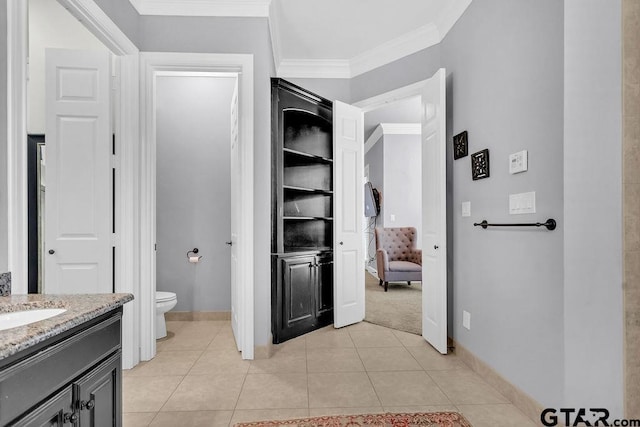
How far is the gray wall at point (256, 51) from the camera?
2.71 metres

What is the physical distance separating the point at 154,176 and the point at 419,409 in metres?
2.47

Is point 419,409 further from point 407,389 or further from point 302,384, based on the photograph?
point 302,384

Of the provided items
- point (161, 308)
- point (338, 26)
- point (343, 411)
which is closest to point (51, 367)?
point (343, 411)

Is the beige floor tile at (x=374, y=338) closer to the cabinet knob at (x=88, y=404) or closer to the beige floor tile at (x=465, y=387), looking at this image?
the beige floor tile at (x=465, y=387)

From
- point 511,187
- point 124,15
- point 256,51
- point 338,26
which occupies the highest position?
point 338,26

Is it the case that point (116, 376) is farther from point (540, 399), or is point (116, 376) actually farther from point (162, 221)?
point (162, 221)

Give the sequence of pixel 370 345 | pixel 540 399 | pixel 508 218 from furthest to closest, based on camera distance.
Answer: pixel 370 345 < pixel 508 218 < pixel 540 399

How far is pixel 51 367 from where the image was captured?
3.20 feet

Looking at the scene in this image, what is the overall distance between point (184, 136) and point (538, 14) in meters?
3.27

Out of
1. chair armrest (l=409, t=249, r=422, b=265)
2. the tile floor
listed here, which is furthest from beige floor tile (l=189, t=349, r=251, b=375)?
chair armrest (l=409, t=249, r=422, b=265)

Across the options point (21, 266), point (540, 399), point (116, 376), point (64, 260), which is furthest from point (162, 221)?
point (540, 399)

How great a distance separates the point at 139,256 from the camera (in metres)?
2.64

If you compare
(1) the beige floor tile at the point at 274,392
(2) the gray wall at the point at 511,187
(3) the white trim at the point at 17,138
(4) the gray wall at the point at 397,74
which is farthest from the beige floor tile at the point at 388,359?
(4) the gray wall at the point at 397,74

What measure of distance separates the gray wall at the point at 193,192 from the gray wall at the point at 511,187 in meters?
2.37
